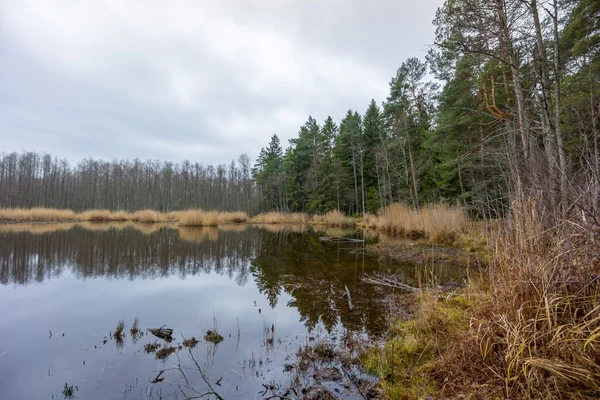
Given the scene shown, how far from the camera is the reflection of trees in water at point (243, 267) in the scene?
4.36 metres

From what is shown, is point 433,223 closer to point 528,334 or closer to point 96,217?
point 528,334

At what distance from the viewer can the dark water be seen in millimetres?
2508

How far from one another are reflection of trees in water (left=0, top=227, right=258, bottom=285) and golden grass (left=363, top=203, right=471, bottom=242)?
7.30 metres

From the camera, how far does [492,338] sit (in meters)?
1.98

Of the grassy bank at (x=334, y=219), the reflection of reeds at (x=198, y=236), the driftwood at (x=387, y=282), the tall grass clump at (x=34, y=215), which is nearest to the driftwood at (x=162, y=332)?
the driftwood at (x=387, y=282)

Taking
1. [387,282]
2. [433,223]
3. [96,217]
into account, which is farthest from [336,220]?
[96,217]

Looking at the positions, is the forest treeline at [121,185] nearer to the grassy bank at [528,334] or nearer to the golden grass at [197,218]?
the golden grass at [197,218]

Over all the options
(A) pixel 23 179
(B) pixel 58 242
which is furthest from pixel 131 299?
(A) pixel 23 179

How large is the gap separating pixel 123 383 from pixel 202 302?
2.51 metres

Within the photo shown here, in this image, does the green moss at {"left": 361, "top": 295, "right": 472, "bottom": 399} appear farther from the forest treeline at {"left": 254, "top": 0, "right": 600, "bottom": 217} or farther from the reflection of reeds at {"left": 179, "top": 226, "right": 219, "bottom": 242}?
the reflection of reeds at {"left": 179, "top": 226, "right": 219, "bottom": 242}

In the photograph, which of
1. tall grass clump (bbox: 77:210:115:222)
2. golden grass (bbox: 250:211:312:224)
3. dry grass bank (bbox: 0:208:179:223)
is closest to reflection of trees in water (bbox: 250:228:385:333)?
golden grass (bbox: 250:211:312:224)

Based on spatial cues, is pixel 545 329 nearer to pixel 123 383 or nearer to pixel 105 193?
pixel 123 383

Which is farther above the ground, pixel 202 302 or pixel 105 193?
pixel 105 193

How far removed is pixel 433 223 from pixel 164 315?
33.6 feet
